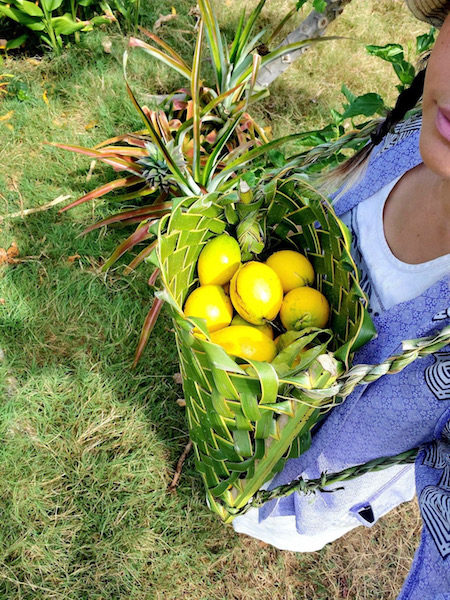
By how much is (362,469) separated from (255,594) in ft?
3.28

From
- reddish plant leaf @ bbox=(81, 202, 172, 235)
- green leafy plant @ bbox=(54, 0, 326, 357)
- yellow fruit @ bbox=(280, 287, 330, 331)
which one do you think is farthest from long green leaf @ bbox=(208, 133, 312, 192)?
yellow fruit @ bbox=(280, 287, 330, 331)

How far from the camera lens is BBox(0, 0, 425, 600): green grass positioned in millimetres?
1678

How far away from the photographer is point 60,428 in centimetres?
184

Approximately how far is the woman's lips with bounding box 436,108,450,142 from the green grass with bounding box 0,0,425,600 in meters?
1.47

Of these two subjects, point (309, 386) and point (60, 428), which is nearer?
point (309, 386)

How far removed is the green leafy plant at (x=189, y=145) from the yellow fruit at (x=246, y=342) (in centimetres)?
87

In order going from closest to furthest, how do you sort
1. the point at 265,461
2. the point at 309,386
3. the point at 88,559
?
the point at 309,386 → the point at 265,461 → the point at 88,559

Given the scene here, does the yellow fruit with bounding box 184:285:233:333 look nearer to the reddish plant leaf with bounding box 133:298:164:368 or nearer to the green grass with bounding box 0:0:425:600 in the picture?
the reddish plant leaf with bounding box 133:298:164:368

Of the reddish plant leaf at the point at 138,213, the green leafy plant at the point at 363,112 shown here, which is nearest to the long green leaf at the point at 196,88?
the reddish plant leaf at the point at 138,213

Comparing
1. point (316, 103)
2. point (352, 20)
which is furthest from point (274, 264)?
point (352, 20)

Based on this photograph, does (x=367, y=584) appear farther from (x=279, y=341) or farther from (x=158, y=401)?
(x=279, y=341)

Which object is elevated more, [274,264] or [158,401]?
[274,264]

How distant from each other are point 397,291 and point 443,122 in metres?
0.37

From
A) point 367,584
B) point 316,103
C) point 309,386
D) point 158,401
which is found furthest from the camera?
point 316,103
